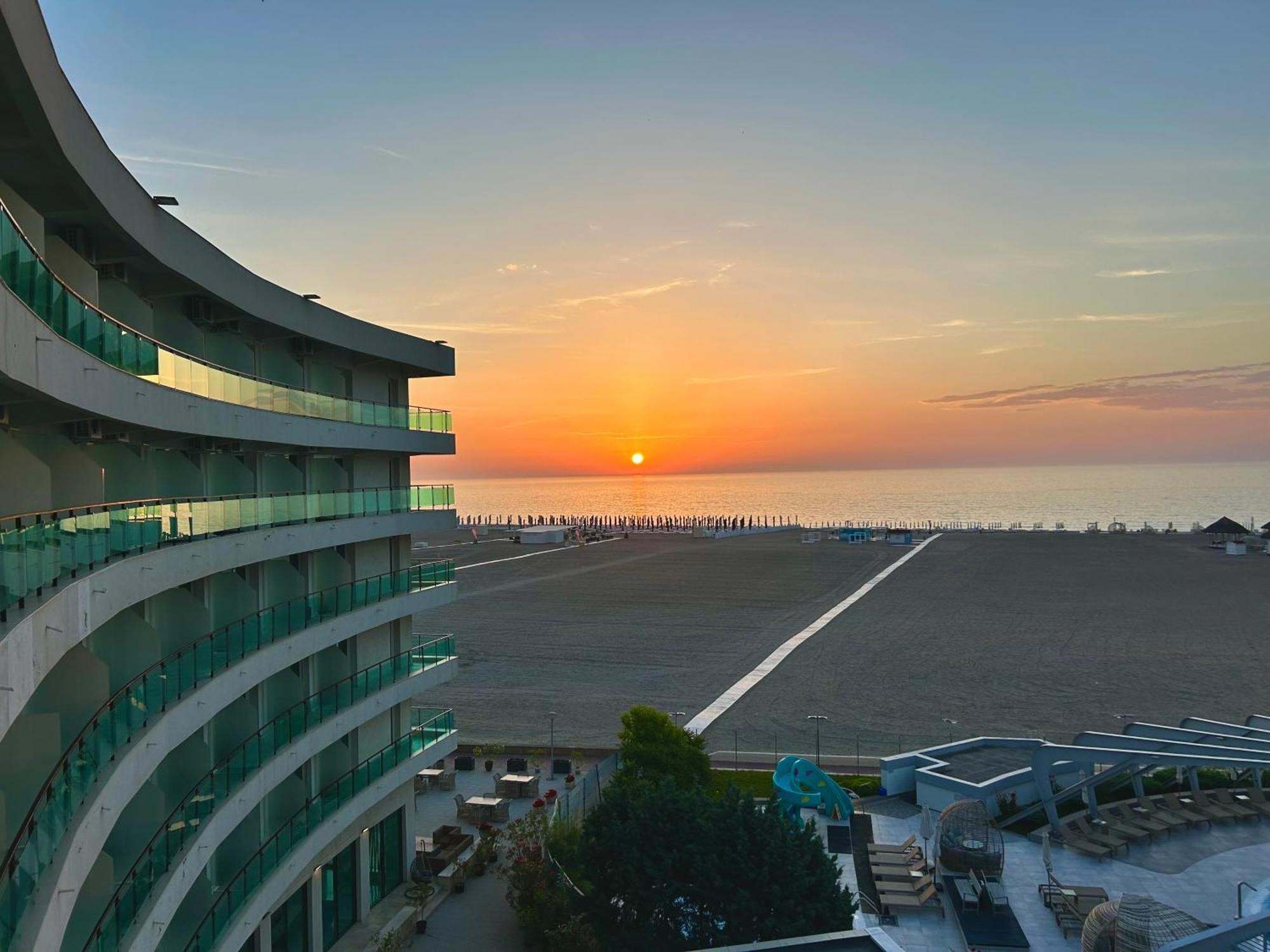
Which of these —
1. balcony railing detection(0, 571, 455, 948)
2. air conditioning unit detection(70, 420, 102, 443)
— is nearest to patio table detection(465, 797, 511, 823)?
balcony railing detection(0, 571, 455, 948)

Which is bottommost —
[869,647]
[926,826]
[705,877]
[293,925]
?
[926,826]

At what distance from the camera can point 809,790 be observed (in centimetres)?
2619

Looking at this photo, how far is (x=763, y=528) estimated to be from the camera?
138375 mm

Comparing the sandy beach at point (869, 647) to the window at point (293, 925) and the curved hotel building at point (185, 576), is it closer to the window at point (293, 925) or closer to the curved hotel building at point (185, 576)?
the curved hotel building at point (185, 576)

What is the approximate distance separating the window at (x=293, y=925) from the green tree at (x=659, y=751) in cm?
761

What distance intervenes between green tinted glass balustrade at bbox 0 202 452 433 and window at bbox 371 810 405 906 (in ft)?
29.3

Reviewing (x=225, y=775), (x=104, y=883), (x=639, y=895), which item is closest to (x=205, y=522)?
(x=225, y=775)

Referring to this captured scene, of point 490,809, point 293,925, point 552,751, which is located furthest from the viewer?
point 552,751

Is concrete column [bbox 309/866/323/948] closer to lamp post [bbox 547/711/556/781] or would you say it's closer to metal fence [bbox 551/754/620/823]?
metal fence [bbox 551/754/620/823]

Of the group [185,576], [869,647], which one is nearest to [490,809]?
[185,576]

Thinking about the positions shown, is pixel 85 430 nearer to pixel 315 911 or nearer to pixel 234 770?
pixel 234 770

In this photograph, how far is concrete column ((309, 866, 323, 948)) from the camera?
63.1ft

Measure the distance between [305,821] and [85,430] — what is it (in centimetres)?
873

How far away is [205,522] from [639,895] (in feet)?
30.8
